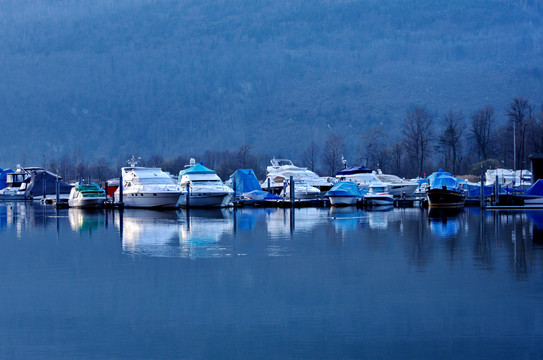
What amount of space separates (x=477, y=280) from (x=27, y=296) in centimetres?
1235

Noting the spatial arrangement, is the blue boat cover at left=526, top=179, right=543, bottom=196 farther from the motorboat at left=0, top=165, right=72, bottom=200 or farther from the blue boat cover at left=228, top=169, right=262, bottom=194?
the motorboat at left=0, top=165, right=72, bottom=200

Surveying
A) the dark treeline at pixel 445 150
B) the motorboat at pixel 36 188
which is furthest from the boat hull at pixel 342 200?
the motorboat at pixel 36 188

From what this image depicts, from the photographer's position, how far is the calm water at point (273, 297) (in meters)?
13.9

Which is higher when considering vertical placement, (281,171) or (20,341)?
(281,171)

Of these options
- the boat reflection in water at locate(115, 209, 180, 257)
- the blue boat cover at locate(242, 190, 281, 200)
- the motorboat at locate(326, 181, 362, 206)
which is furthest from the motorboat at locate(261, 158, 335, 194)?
the boat reflection in water at locate(115, 209, 180, 257)

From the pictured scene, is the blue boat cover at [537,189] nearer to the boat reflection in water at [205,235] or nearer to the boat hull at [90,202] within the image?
the boat reflection in water at [205,235]

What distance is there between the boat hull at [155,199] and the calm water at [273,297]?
23.8 m

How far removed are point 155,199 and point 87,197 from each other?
8.72m

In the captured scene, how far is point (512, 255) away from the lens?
85.7 feet

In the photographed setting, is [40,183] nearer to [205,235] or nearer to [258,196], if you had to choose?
[258,196]

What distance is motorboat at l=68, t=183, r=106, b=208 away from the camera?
208ft

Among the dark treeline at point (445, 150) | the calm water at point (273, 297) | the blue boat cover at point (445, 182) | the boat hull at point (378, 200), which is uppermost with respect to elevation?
the dark treeline at point (445, 150)

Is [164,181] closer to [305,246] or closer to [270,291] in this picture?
[305,246]

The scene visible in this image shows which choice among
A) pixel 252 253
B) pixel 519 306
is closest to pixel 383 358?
pixel 519 306
